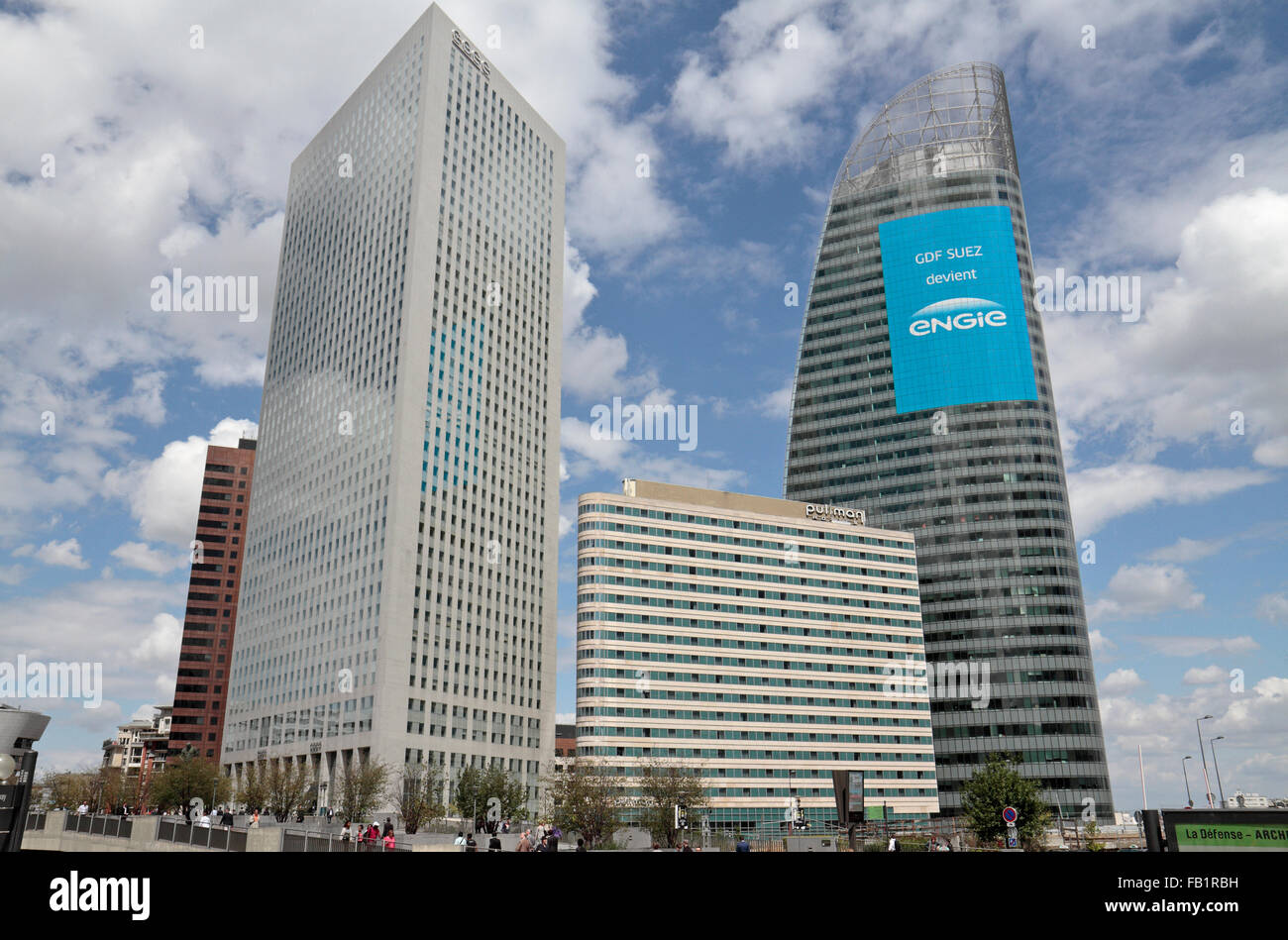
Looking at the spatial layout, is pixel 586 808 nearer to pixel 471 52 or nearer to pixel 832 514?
pixel 832 514

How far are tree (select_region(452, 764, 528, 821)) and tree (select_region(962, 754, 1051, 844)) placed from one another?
185ft

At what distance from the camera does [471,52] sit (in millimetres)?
168875

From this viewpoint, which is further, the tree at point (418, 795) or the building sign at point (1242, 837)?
the tree at point (418, 795)

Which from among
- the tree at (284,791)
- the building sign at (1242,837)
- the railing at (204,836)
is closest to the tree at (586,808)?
the tree at (284,791)

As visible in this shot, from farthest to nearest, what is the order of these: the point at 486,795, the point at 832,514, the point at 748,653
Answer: the point at 832,514 < the point at 748,653 < the point at 486,795

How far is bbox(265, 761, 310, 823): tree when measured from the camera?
113 meters

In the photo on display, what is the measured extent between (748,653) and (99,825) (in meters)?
123

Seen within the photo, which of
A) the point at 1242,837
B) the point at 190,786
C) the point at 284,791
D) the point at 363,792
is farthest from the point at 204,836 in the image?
the point at 190,786

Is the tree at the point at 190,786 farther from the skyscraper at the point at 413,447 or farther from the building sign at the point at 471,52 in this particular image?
the building sign at the point at 471,52

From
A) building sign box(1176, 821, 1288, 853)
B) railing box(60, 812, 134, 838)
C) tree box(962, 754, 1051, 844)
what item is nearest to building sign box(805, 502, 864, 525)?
tree box(962, 754, 1051, 844)

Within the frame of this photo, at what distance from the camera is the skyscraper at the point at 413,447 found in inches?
5423

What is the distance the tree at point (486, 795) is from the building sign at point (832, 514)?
274 ft
